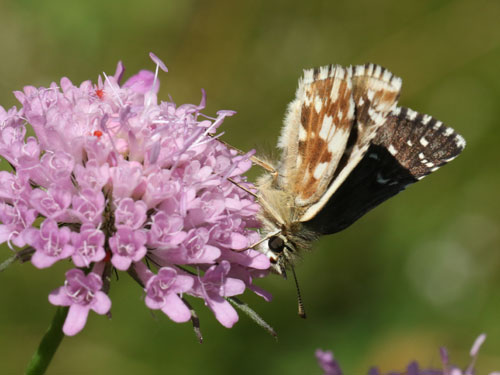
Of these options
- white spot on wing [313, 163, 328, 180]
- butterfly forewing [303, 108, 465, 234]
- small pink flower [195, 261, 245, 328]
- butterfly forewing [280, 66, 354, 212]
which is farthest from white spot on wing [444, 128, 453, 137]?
small pink flower [195, 261, 245, 328]

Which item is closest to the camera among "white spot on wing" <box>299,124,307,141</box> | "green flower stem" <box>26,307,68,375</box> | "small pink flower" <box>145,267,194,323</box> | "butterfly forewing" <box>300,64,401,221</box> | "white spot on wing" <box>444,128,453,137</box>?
"small pink flower" <box>145,267,194,323</box>

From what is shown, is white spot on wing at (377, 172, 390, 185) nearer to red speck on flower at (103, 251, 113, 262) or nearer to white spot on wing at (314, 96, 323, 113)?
white spot on wing at (314, 96, 323, 113)

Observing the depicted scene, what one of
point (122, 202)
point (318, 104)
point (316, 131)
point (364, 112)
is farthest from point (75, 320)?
point (364, 112)

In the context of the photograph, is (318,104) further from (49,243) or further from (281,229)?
(49,243)

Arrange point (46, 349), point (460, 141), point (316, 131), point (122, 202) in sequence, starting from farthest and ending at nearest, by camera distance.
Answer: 1. point (460, 141)
2. point (316, 131)
3. point (46, 349)
4. point (122, 202)

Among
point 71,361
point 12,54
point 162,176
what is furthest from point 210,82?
point 162,176

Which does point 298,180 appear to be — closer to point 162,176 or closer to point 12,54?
point 162,176
